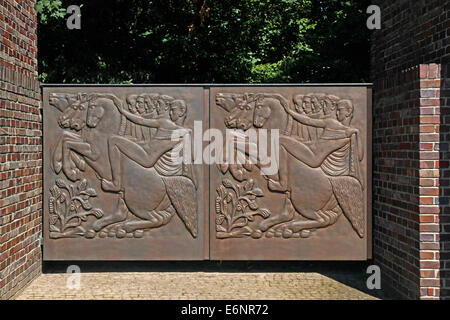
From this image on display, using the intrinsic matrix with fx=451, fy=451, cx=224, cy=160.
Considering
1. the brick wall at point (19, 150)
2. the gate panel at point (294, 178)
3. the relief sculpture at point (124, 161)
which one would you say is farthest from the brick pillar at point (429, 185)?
the brick wall at point (19, 150)

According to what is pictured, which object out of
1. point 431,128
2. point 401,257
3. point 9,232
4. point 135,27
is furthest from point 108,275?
point 135,27

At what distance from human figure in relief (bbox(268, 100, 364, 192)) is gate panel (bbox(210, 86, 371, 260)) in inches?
0.5

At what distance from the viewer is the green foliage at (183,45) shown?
10516 millimetres

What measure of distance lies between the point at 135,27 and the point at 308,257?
8352mm

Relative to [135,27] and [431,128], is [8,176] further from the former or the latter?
[135,27]

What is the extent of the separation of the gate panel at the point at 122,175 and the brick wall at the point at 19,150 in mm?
180

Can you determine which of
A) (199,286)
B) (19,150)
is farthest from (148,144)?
(199,286)

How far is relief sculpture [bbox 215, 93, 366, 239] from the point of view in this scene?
571cm

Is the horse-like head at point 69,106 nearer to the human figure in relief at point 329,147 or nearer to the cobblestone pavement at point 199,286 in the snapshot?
the cobblestone pavement at point 199,286

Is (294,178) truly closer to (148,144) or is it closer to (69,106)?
(148,144)

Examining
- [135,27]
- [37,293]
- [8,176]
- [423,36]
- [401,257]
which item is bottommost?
[37,293]

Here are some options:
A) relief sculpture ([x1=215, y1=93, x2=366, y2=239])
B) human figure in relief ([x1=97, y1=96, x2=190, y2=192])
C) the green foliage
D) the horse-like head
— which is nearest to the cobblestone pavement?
relief sculpture ([x1=215, y1=93, x2=366, y2=239])

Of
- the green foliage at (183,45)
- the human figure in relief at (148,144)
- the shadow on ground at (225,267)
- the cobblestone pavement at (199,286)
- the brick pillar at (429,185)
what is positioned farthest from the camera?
the green foliage at (183,45)

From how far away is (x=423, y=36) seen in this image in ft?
17.1
